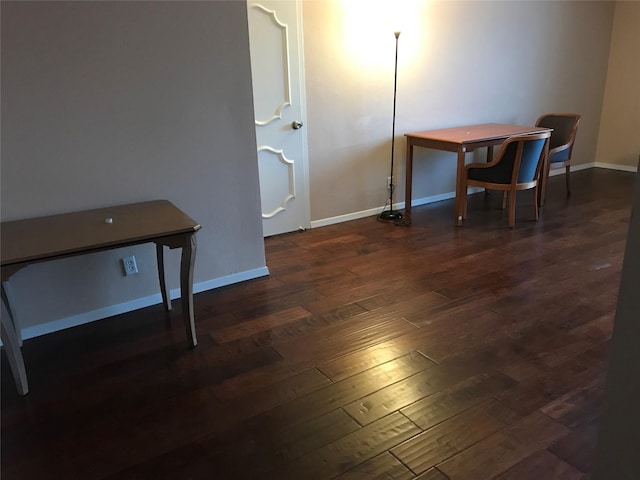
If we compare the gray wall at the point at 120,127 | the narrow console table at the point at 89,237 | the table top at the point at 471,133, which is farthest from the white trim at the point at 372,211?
the narrow console table at the point at 89,237

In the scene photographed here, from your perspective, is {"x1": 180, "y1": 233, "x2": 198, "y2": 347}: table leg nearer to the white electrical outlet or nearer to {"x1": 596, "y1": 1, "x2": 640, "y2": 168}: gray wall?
the white electrical outlet

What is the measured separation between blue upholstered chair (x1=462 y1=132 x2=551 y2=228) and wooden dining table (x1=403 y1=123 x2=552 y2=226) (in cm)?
13

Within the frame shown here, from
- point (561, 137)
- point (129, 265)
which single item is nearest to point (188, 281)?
point (129, 265)

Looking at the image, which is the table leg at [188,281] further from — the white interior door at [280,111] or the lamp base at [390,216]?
the lamp base at [390,216]

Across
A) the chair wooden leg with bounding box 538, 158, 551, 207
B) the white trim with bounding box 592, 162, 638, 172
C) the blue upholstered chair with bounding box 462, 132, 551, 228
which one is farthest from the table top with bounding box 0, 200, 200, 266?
the white trim with bounding box 592, 162, 638, 172

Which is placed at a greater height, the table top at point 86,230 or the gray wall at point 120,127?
the gray wall at point 120,127

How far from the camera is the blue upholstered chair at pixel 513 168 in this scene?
401 centimetres

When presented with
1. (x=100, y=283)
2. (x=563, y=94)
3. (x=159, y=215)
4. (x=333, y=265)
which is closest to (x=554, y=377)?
(x=333, y=265)

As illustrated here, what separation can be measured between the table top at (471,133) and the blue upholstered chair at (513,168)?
0.25 meters

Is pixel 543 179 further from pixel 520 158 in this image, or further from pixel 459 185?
pixel 459 185

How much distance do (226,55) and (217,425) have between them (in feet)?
6.57

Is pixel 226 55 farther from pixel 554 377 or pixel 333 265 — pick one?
pixel 554 377

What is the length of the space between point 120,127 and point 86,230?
662 millimetres

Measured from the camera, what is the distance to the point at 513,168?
13.4ft
